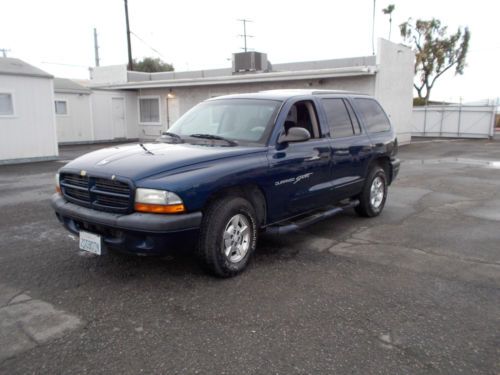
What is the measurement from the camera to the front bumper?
12.3ft

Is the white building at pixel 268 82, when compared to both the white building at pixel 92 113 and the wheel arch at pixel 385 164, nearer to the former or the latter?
the white building at pixel 92 113

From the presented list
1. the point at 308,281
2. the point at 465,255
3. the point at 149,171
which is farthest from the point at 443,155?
the point at 149,171

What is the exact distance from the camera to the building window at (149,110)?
956 inches

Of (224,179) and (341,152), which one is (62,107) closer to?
(341,152)

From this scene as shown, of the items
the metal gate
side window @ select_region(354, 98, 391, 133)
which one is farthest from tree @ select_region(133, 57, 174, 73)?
side window @ select_region(354, 98, 391, 133)

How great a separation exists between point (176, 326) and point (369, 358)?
147 cm

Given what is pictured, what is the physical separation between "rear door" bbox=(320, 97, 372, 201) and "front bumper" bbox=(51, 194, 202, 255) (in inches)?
97.2

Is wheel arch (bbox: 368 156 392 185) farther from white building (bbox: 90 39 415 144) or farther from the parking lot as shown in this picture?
white building (bbox: 90 39 415 144)

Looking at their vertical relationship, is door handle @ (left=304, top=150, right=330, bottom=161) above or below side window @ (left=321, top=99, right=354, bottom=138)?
below

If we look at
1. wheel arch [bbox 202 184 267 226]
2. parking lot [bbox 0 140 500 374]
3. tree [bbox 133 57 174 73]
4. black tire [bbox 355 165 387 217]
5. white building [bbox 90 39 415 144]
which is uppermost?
tree [bbox 133 57 174 73]

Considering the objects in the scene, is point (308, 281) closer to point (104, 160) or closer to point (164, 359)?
point (164, 359)

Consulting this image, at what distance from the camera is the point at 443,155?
54.4 feet

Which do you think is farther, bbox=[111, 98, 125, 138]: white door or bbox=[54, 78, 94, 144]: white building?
bbox=[111, 98, 125, 138]: white door

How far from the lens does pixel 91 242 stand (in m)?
4.09
